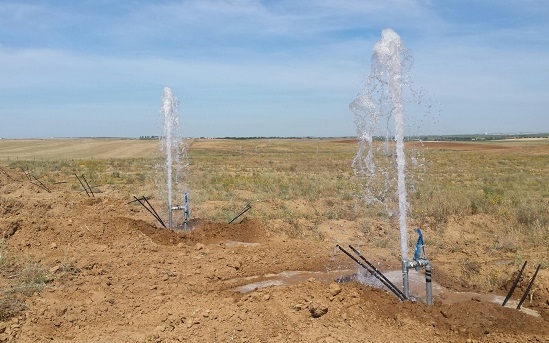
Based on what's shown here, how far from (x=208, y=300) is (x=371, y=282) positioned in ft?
8.61

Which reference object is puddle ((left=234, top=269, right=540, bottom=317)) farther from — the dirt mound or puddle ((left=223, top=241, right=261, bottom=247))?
the dirt mound

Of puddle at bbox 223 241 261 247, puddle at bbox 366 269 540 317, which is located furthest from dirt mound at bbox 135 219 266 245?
puddle at bbox 366 269 540 317

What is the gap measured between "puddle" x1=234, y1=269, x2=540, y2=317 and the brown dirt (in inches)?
7.8

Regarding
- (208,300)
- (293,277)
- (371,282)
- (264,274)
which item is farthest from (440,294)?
(208,300)

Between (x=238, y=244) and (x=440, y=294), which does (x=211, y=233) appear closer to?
(x=238, y=244)

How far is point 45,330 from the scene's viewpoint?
18.6 feet

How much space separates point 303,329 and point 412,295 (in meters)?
2.31

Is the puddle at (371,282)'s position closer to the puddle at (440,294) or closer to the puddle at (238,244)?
the puddle at (440,294)

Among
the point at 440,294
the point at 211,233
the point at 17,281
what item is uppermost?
the point at 17,281

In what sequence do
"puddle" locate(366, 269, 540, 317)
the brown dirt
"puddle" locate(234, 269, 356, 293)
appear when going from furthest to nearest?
1. "puddle" locate(234, 269, 356, 293)
2. "puddle" locate(366, 269, 540, 317)
3. the brown dirt

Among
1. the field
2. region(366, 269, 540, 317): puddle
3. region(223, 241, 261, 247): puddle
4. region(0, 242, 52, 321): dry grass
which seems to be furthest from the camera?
region(223, 241, 261, 247): puddle

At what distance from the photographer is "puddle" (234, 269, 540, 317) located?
6.89 meters

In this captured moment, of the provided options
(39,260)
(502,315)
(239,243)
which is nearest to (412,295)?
(502,315)

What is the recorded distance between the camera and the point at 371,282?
743 cm
